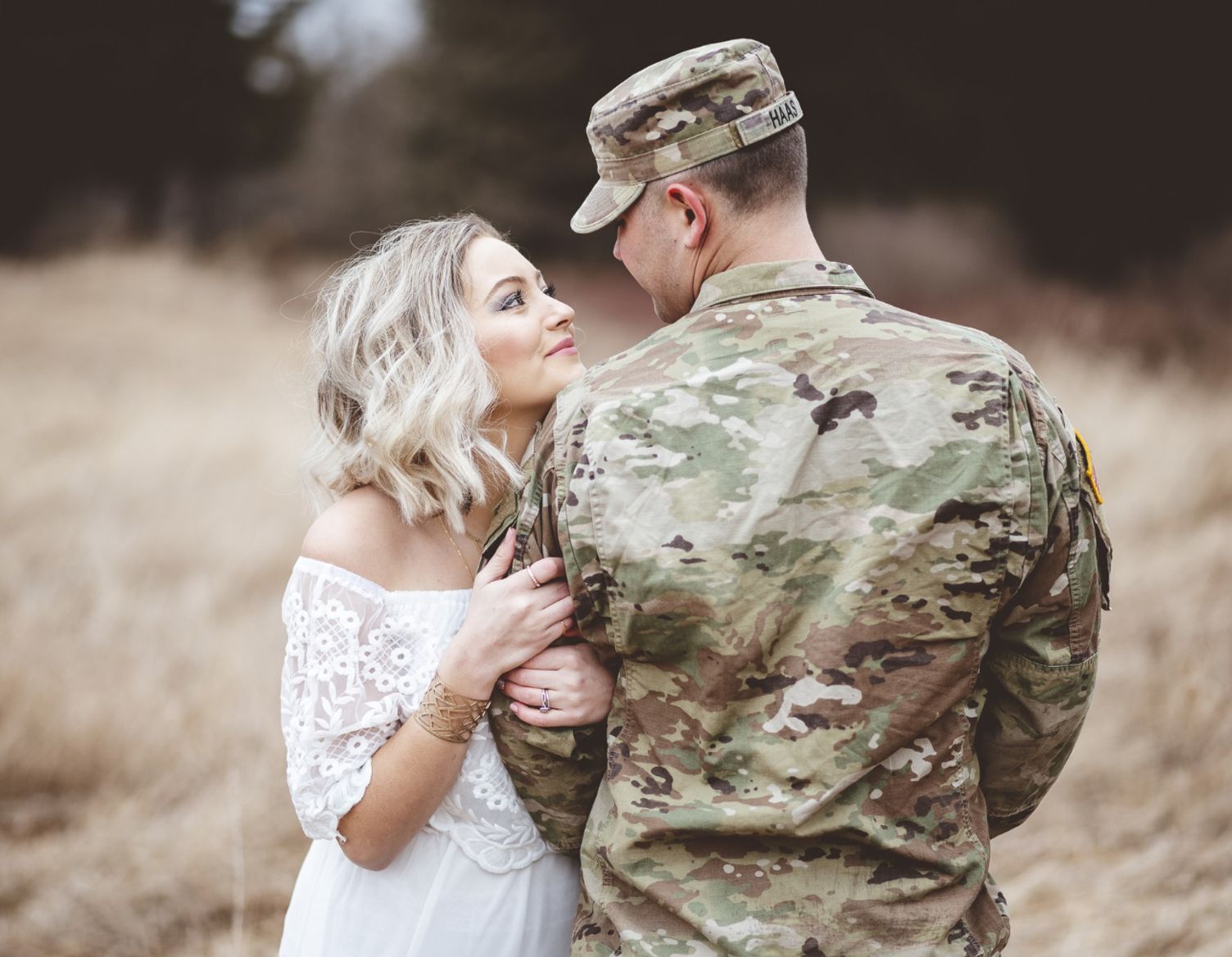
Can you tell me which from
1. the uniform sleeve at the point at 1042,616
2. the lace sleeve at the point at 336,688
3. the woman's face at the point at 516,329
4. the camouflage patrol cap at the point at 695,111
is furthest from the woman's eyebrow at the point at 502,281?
the uniform sleeve at the point at 1042,616

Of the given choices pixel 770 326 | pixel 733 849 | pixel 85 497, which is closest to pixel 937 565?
pixel 770 326

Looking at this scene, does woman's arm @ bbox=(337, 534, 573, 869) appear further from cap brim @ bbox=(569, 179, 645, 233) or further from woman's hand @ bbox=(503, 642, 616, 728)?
cap brim @ bbox=(569, 179, 645, 233)

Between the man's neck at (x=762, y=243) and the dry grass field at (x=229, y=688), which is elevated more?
the man's neck at (x=762, y=243)

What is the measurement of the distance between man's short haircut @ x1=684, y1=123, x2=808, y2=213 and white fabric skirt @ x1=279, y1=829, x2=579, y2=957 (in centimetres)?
133

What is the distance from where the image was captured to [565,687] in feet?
6.13

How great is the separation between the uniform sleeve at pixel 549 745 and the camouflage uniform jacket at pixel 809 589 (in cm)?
3

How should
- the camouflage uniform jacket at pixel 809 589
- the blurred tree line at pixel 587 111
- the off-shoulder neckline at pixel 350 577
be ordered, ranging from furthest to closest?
the blurred tree line at pixel 587 111 → the off-shoulder neckline at pixel 350 577 → the camouflage uniform jacket at pixel 809 589

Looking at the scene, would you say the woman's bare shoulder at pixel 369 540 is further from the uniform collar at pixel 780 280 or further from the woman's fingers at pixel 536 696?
the uniform collar at pixel 780 280

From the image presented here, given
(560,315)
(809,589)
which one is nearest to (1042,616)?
(809,589)

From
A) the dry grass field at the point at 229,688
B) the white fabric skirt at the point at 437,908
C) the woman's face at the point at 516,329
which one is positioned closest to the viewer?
the white fabric skirt at the point at 437,908

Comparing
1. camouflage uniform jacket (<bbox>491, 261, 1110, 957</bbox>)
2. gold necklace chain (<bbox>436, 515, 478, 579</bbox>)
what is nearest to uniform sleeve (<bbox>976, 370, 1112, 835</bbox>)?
camouflage uniform jacket (<bbox>491, 261, 1110, 957</bbox>)

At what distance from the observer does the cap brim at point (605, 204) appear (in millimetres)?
1883

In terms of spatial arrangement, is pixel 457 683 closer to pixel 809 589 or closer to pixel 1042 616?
pixel 809 589

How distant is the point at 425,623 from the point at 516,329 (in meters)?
0.63
